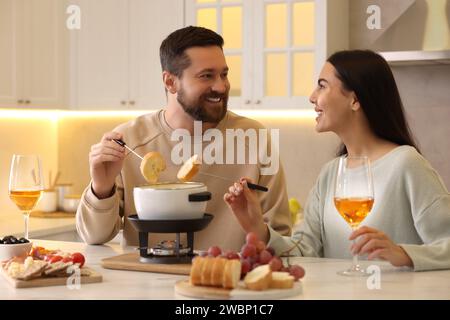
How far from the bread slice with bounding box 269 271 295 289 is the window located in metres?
2.56

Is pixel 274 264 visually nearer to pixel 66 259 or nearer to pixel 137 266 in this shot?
pixel 137 266

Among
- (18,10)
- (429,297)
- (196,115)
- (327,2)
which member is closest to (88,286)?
(429,297)

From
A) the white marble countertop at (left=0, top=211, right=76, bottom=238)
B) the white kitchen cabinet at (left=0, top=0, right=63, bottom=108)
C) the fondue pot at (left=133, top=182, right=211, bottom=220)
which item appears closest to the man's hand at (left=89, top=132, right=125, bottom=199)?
the fondue pot at (left=133, top=182, right=211, bottom=220)

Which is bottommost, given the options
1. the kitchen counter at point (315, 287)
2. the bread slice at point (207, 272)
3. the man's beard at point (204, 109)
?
the kitchen counter at point (315, 287)

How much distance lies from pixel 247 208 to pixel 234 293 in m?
0.64

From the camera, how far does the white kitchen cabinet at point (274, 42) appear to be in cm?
428

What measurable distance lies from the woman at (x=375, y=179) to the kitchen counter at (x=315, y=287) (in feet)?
0.66

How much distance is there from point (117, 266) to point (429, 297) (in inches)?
33.0

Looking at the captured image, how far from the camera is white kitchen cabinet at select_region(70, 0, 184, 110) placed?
186 inches

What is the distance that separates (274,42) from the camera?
14.4 ft

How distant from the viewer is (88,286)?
1.94m

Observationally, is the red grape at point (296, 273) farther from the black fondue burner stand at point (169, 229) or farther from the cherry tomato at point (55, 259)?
the cherry tomato at point (55, 259)

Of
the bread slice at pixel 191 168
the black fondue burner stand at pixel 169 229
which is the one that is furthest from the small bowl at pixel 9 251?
the bread slice at pixel 191 168

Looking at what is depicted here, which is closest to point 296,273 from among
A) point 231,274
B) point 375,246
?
point 231,274
